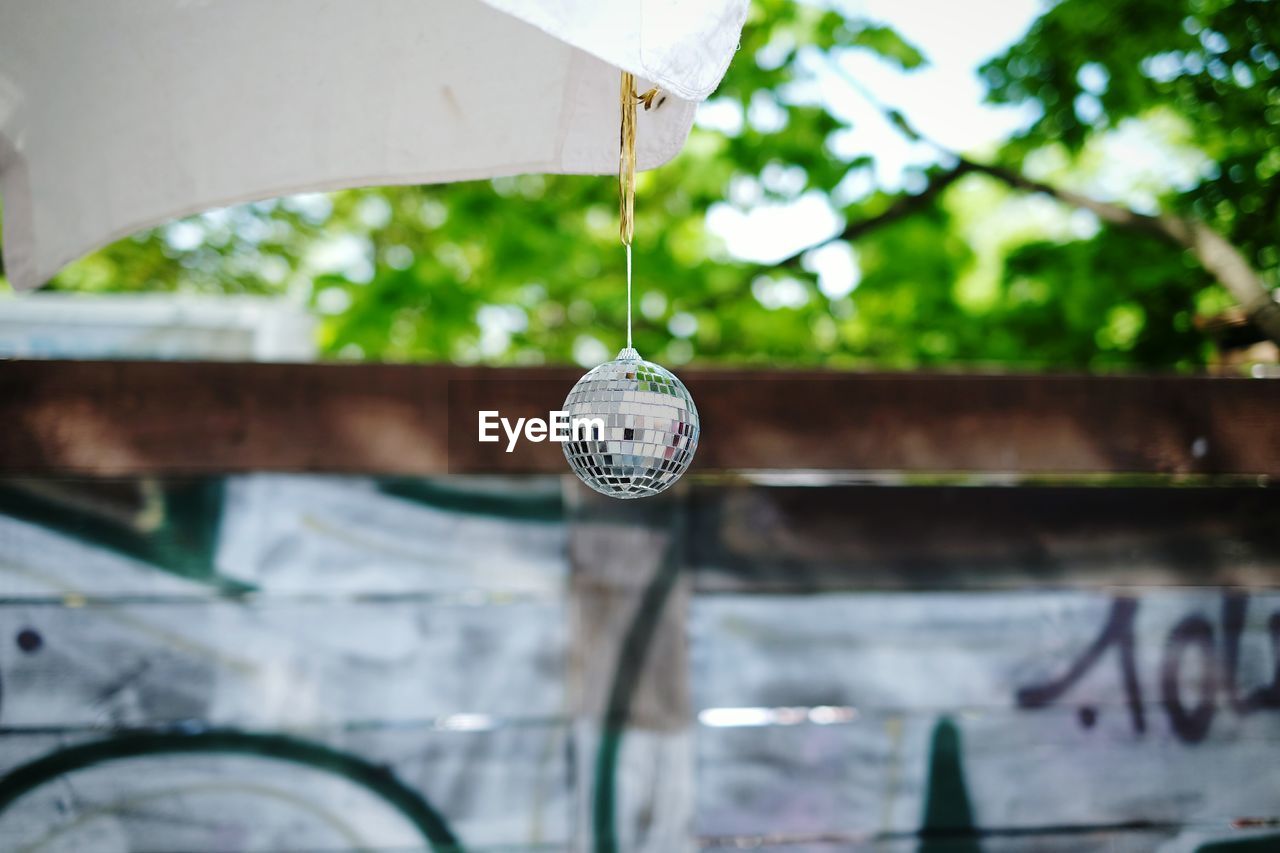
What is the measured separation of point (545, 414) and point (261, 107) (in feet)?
3.07

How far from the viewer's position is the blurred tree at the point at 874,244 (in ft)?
10.2

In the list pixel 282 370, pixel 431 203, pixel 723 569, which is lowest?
pixel 723 569

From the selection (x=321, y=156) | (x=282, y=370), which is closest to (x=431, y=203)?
(x=282, y=370)

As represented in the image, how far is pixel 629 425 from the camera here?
1.23m

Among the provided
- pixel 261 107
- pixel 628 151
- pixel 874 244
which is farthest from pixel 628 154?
pixel 874 244

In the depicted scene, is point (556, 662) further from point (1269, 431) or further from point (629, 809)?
point (1269, 431)

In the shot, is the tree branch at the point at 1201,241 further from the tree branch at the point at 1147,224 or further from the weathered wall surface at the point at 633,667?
the weathered wall surface at the point at 633,667

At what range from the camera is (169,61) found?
63.7 inches

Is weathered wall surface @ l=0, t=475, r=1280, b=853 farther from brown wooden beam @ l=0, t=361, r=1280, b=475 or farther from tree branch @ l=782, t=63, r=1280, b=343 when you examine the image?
tree branch @ l=782, t=63, r=1280, b=343

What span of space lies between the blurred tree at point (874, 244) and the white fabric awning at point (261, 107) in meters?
1.76

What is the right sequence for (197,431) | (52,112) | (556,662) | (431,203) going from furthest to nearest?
(431,203) → (556,662) → (197,431) → (52,112)

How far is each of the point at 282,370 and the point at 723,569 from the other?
47.2 inches

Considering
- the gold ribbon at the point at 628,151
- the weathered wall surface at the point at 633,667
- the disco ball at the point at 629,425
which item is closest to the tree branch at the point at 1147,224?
the weathered wall surface at the point at 633,667

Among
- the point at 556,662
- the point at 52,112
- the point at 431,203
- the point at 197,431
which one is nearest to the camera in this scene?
the point at 52,112
